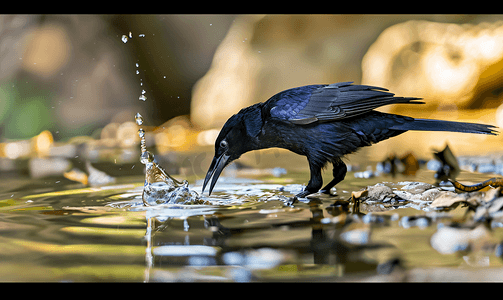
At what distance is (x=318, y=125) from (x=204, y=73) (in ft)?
17.0

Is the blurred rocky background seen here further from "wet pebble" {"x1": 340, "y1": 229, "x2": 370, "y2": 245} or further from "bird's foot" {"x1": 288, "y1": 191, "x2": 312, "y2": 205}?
"wet pebble" {"x1": 340, "y1": 229, "x2": 370, "y2": 245}

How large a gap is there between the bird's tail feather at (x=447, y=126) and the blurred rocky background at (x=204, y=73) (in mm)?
3635

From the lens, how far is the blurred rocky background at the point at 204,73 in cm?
708

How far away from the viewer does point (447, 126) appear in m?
3.01

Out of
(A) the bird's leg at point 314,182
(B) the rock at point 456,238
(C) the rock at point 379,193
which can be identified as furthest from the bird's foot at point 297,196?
(B) the rock at point 456,238

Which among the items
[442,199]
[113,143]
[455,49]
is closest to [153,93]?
[113,143]

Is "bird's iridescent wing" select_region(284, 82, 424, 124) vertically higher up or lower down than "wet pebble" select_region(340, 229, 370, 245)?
higher up

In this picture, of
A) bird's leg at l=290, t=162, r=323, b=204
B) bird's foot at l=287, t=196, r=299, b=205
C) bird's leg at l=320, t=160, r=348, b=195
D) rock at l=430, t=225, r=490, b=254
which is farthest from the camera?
bird's leg at l=320, t=160, r=348, b=195

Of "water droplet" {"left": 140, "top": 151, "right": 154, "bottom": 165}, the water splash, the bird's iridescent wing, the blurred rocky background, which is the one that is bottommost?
the water splash

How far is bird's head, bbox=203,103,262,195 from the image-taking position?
3.39 meters

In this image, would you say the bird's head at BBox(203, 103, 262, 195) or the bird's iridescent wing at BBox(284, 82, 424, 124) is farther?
the bird's head at BBox(203, 103, 262, 195)

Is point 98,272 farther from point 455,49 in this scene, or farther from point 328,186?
point 455,49

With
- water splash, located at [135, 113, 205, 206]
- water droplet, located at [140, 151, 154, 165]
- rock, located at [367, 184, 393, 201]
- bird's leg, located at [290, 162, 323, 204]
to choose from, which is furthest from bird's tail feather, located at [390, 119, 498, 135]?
water droplet, located at [140, 151, 154, 165]

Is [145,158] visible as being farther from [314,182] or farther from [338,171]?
[338,171]
